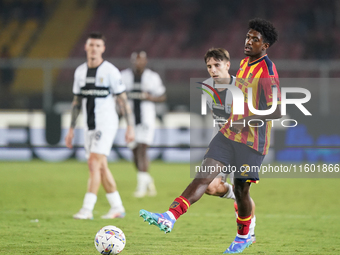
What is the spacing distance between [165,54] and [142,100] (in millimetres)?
10719

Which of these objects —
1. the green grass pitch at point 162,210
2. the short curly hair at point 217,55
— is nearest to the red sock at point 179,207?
the green grass pitch at point 162,210

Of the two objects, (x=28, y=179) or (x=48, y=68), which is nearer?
(x=28, y=179)

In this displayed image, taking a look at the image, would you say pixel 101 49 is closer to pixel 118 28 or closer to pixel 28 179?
pixel 28 179

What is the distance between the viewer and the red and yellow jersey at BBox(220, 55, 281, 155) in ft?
14.9

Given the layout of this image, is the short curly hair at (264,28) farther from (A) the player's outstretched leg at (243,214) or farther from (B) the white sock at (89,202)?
(B) the white sock at (89,202)

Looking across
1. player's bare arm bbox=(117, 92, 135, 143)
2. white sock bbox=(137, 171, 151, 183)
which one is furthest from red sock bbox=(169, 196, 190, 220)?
white sock bbox=(137, 171, 151, 183)

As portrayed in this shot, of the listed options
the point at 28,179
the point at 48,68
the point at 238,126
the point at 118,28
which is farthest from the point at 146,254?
the point at 118,28

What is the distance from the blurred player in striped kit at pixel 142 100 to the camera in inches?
376

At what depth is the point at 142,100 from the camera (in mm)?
10031

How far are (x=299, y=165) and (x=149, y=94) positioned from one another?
5562mm

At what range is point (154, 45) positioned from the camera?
20797mm

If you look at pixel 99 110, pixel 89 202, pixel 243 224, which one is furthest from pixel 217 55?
pixel 89 202

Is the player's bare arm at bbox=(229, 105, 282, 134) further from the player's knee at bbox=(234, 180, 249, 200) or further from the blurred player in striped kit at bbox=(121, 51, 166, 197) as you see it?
the blurred player in striped kit at bbox=(121, 51, 166, 197)

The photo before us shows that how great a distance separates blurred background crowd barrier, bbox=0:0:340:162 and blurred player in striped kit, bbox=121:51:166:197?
3.84 meters
